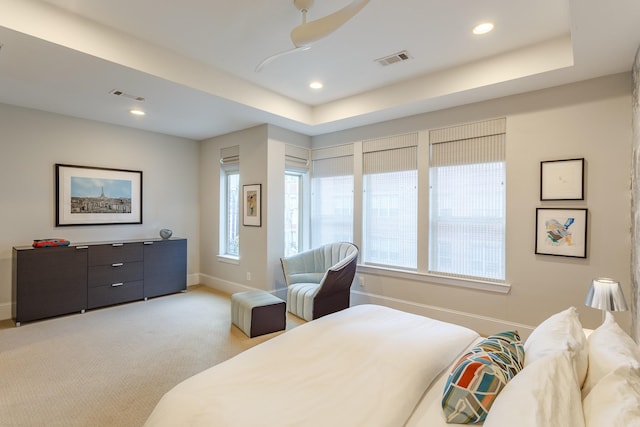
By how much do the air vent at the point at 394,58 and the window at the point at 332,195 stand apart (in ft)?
5.05

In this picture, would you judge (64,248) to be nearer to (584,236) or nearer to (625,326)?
(584,236)

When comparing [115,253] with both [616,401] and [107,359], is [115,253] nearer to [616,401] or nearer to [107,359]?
[107,359]

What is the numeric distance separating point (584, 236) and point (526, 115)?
1284 millimetres

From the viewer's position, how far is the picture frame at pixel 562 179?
2.87 meters

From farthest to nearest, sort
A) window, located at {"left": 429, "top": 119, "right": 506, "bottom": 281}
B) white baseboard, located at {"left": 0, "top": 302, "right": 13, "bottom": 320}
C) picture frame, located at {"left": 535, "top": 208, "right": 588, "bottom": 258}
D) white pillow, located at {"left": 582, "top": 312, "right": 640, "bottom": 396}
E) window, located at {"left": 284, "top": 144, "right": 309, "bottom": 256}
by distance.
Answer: window, located at {"left": 284, "top": 144, "right": 309, "bottom": 256} → white baseboard, located at {"left": 0, "top": 302, "right": 13, "bottom": 320} → window, located at {"left": 429, "top": 119, "right": 506, "bottom": 281} → picture frame, located at {"left": 535, "top": 208, "right": 588, "bottom": 258} → white pillow, located at {"left": 582, "top": 312, "right": 640, "bottom": 396}

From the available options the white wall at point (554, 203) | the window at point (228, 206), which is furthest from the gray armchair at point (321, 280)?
the window at point (228, 206)

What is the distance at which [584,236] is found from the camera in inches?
112

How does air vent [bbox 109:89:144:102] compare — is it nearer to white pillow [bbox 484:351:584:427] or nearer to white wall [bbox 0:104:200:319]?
white wall [bbox 0:104:200:319]

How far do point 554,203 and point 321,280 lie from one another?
2586 mm

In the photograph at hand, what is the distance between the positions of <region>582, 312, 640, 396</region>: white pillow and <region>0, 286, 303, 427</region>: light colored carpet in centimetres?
241

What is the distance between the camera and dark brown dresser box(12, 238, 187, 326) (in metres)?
3.55

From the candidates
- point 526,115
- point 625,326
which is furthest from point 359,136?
point 625,326

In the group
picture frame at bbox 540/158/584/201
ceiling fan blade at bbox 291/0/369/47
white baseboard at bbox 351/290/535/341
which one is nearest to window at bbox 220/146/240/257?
white baseboard at bbox 351/290/535/341

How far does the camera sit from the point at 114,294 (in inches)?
167
